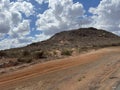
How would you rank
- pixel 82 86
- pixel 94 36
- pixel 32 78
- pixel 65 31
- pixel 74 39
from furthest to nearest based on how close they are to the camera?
pixel 65 31
pixel 94 36
pixel 74 39
pixel 32 78
pixel 82 86

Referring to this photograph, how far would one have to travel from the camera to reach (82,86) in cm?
1669

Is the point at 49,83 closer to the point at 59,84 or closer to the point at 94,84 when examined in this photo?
the point at 59,84

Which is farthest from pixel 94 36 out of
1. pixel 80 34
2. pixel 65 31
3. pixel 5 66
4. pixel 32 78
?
pixel 32 78

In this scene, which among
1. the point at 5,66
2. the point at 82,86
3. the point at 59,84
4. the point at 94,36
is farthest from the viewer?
the point at 94,36

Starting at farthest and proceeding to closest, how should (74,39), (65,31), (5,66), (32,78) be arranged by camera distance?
(65,31), (74,39), (5,66), (32,78)

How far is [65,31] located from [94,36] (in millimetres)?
12994

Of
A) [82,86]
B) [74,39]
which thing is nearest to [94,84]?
[82,86]

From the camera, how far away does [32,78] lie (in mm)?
21000

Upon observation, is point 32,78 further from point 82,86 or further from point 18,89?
point 82,86

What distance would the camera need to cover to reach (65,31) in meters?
114

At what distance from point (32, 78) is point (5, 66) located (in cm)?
1100

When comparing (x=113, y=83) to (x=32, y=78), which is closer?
(x=113, y=83)

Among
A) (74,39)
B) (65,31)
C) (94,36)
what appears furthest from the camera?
(65,31)

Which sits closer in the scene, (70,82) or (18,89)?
(18,89)
